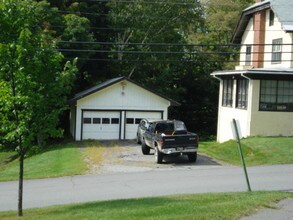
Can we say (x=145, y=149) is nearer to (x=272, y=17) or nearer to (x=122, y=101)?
(x=122, y=101)

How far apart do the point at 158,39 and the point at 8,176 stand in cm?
2854

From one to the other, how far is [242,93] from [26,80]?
70.0ft

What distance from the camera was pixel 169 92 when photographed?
157 ft

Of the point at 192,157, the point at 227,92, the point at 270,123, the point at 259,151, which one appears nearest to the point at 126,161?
the point at 192,157

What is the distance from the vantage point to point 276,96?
30.3m

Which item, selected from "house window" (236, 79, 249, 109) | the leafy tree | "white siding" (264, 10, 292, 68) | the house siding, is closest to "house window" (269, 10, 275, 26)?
"white siding" (264, 10, 292, 68)

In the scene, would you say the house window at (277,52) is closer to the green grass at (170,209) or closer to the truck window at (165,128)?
the truck window at (165,128)

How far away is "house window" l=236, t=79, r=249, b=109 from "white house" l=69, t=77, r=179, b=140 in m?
7.70

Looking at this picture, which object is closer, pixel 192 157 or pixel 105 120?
pixel 192 157

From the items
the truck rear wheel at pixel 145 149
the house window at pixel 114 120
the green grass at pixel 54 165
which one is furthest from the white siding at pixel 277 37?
the green grass at pixel 54 165

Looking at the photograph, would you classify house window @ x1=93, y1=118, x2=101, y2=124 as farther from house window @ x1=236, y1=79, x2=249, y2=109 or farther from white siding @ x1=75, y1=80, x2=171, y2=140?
house window @ x1=236, y1=79, x2=249, y2=109

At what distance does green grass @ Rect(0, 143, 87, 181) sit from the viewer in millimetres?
23516

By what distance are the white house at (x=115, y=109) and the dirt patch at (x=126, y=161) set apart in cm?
611

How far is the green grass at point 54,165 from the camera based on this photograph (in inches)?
926
